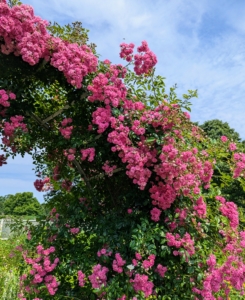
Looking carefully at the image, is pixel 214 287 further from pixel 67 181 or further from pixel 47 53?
pixel 47 53

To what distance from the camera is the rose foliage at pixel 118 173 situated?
321 cm

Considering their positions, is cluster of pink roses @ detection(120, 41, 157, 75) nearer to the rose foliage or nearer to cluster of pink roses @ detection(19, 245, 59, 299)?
the rose foliage

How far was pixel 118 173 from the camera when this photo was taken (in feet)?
12.0

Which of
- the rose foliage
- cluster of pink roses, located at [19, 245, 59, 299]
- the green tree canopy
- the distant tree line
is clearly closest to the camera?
the rose foliage

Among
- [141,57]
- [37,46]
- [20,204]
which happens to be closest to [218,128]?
Answer: [141,57]

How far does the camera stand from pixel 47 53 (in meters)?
3.43

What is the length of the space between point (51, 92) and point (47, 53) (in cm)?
60

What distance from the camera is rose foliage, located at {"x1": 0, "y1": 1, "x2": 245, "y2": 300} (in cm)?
321

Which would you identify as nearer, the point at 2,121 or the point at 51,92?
the point at 2,121

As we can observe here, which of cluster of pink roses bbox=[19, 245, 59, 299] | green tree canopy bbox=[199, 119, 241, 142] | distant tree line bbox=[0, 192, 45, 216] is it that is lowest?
cluster of pink roses bbox=[19, 245, 59, 299]

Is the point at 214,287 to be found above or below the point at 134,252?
below

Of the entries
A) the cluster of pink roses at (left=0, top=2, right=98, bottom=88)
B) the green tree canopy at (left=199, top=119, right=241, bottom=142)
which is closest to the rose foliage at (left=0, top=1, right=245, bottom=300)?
the cluster of pink roses at (left=0, top=2, right=98, bottom=88)

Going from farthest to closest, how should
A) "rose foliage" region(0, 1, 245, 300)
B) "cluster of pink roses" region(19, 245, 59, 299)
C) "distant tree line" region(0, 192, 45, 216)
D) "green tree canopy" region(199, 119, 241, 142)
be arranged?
"distant tree line" region(0, 192, 45, 216) → "green tree canopy" region(199, 119, 241, 142) → "cluster of pink roses" region(19, 245, 59, 299) → "rose foliage" region(0, 1, 245, 300)

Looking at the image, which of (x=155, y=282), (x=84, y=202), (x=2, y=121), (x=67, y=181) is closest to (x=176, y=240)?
(x=155, y=282)
